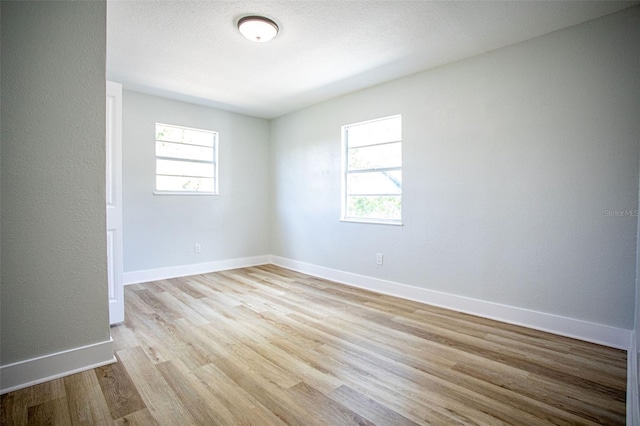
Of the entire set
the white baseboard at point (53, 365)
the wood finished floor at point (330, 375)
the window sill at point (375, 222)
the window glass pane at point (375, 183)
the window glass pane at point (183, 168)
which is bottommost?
the wood finished floor at point (330, 375)

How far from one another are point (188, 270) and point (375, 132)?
3.30 m

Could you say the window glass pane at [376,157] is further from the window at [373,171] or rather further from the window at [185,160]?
the window at [185,160]

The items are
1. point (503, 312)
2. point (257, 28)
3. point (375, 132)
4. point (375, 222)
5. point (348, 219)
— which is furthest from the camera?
point (348, 219)

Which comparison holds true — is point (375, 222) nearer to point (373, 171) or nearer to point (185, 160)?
point (373, 171)

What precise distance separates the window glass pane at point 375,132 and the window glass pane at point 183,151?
224 cm

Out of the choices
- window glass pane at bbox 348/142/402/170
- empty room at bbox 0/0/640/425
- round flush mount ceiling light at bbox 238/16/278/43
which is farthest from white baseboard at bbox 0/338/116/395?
window glass pane at bbox 348/142/402/170

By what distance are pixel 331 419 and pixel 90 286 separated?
1676 mm

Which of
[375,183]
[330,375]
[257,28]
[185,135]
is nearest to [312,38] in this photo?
[257,28]

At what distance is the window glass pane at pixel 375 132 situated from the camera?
12.4 feet

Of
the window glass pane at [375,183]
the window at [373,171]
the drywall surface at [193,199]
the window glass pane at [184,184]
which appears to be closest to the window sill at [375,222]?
the window at [373,171]

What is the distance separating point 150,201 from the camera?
171 inches

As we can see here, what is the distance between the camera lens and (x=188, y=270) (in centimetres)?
464

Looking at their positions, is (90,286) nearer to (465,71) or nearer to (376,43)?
(376,43)

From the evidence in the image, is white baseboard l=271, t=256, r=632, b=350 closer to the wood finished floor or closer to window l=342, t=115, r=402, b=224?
the wood finished floor
